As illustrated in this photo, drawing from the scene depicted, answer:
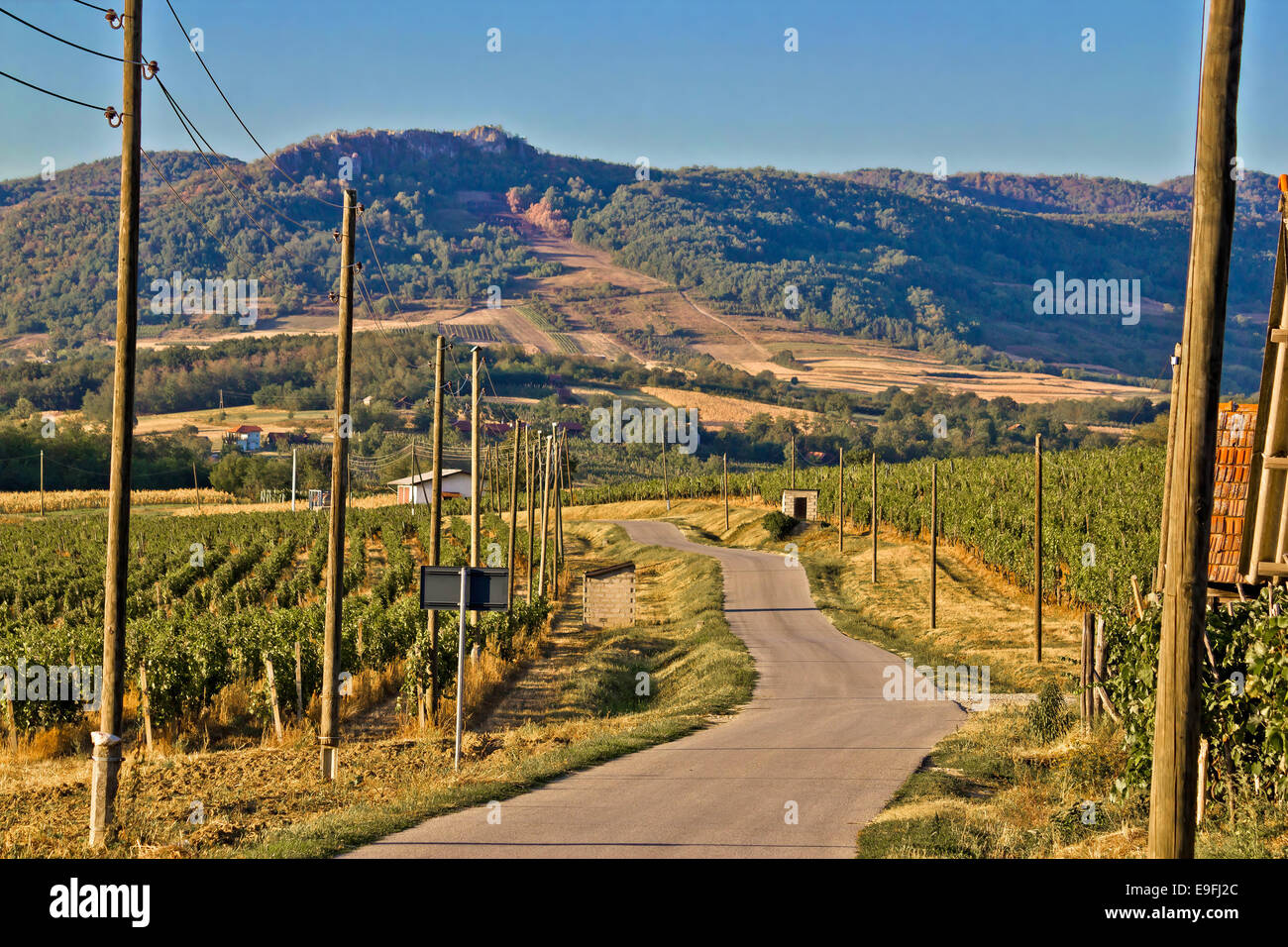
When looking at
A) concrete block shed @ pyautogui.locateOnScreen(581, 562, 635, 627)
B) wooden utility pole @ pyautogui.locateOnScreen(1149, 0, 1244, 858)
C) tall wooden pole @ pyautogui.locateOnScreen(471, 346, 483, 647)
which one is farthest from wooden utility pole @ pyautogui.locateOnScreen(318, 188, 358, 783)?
concrete block shed @ pyautogui.locateOnScreen(581, 562, 635, 627)

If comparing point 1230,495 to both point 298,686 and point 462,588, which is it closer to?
point 462,588

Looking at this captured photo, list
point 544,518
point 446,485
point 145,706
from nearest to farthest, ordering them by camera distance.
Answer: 1. point 145,706
2. point 544,518
3. point 446,485

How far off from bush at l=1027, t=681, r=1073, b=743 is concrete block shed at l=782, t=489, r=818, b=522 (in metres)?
53.3

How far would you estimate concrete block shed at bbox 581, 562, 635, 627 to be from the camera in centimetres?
4084

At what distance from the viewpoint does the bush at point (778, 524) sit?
67.1 m

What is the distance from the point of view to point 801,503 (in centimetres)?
7331

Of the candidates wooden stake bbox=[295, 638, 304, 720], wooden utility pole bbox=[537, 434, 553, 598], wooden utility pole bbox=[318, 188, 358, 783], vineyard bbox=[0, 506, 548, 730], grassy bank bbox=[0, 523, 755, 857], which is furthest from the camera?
wooden utility pole bbox=[537, 434, 553, 598]

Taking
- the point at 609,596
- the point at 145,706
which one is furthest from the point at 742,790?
the point at 609,596

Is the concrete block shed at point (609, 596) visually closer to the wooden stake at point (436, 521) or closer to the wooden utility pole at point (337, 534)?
the wooden stake at point (436, 521)

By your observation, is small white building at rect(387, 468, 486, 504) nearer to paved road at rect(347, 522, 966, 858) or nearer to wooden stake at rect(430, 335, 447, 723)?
wooden stake at rect(430, 335, 447, 723)

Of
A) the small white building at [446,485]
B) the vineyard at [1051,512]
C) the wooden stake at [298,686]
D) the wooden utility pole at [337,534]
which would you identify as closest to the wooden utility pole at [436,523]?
the wooden stake at [298,686]

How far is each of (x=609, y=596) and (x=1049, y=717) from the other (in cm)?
2409

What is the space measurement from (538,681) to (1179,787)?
886 inches

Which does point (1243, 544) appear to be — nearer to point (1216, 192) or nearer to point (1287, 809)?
point (1287, 809)
